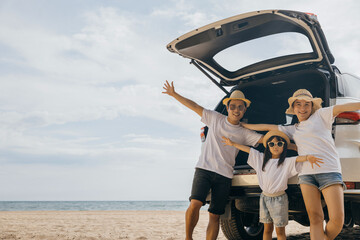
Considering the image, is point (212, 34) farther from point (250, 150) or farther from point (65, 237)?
point (65, 237)

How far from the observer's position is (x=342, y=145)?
11.3 feet

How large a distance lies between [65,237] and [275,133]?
3955mm

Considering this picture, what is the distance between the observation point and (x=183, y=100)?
173 inches

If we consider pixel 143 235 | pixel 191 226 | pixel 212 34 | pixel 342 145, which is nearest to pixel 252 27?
pixel 212 34

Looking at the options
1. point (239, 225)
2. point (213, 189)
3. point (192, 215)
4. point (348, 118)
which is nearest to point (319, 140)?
point (348, 118)

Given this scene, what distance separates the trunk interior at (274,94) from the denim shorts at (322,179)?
0.74 m

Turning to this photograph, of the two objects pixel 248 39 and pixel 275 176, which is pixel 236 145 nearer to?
pixel 275 176

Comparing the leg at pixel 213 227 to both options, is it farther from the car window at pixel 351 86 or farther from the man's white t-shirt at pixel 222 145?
the car window at pixel 351 86

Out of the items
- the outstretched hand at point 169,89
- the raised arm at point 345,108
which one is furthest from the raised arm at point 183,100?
the raised arm at point 345,108

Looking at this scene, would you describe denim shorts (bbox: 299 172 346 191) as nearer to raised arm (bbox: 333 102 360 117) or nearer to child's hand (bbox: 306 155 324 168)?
child's hand (bbox: 306 155 324 168)

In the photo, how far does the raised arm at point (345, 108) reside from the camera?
3.37m

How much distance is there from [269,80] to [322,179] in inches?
57.3

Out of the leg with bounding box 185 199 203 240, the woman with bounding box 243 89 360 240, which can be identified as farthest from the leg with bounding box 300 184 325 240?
the leg with bounding box 185 199 203 240

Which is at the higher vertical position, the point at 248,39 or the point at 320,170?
the point at 248,39
